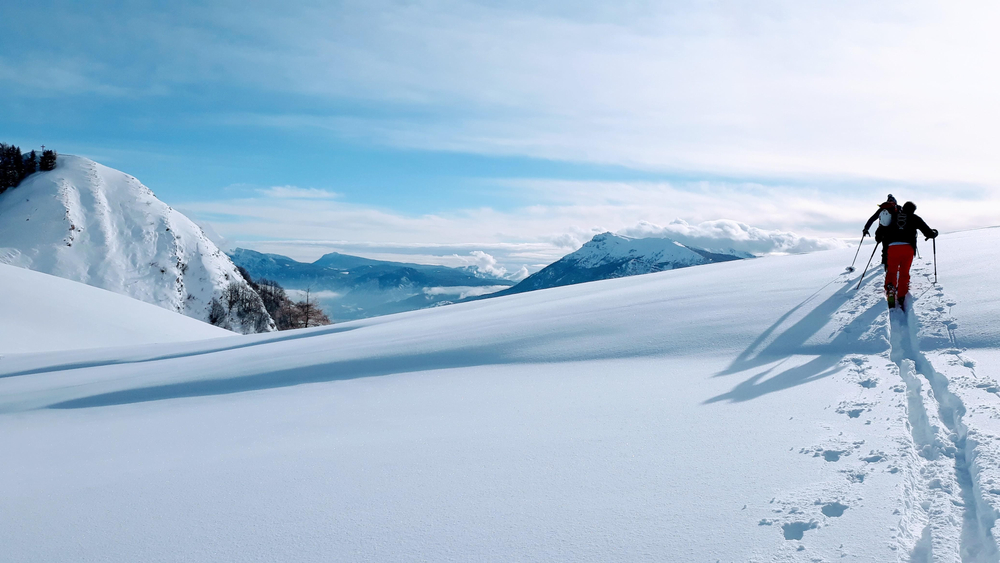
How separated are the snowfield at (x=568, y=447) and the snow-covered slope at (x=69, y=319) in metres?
16.6

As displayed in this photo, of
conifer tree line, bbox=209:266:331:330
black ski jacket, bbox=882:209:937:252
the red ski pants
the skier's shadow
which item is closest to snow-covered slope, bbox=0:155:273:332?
conifer tree line, bbox=209:266:331:330

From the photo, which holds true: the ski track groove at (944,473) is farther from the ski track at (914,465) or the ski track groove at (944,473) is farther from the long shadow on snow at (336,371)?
the long shadow on snow at (336,371)

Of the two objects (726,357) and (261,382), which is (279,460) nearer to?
(261,382)

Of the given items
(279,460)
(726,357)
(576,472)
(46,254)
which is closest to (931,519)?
(576,472)

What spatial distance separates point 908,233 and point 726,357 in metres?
5.92

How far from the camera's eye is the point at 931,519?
352cm

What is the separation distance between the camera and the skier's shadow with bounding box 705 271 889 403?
681 cm

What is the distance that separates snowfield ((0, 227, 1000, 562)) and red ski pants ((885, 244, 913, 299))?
0.51 meters

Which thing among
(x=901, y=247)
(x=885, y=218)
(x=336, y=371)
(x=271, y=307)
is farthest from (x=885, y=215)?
(x=271, y=307)

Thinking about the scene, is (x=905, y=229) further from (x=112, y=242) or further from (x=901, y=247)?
(x=112, y=242)

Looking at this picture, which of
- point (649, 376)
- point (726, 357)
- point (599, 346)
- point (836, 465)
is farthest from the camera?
point (599, 346)

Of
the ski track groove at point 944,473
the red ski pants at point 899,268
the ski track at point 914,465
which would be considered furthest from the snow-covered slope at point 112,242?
the ski track groove at point 944,473

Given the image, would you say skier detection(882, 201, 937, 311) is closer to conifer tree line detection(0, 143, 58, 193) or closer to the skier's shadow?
the skier's shadow

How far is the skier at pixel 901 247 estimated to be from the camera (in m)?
9.95
